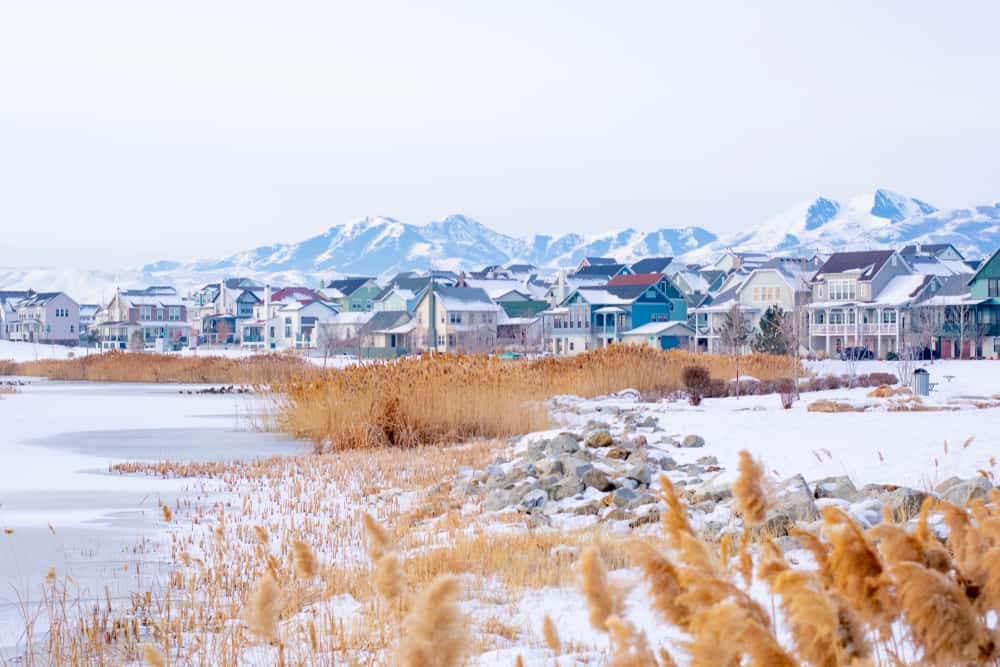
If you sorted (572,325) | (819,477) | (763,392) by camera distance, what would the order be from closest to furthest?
(819,477)
(763,392)
(572,325)

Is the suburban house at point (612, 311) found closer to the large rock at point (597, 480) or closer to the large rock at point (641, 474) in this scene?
the large rock at point (641, 474)

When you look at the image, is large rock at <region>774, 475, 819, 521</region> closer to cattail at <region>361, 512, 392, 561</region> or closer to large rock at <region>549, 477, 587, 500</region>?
large rock at <region>549, 477, 587, 500</region>

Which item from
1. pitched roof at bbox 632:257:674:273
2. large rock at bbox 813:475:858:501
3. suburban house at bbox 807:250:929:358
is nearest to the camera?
large rock at bbox 813:475:858:501

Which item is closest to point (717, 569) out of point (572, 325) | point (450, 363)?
point (450, 363)

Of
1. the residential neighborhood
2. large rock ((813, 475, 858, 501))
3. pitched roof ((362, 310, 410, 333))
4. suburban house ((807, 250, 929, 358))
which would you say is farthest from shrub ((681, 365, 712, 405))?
pitched roof ((362, 310, 410, 333))

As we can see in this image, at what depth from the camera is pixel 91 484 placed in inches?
513

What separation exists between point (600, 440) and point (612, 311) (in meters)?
68.1

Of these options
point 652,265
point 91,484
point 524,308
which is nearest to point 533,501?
point 91,484

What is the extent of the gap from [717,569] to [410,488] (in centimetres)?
931

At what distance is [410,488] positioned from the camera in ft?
38.9

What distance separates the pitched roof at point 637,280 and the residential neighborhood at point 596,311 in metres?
0.21

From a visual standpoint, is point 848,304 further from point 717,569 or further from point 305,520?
point 717,569

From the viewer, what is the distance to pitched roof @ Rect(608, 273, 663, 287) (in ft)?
273

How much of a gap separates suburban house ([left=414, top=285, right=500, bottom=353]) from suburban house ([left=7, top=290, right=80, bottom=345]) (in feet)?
181
